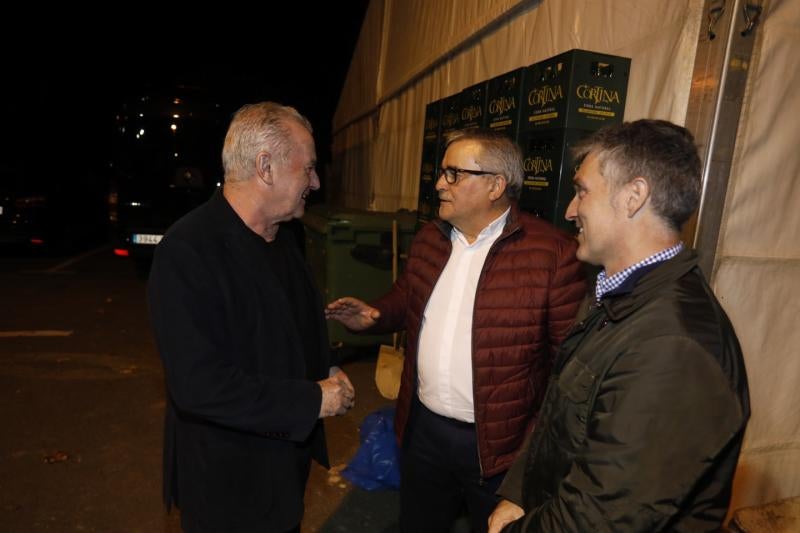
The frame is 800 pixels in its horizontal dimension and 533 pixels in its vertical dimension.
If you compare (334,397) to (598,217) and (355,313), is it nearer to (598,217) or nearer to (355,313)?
(355,313)

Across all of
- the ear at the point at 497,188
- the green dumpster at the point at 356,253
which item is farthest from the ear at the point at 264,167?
the green dumpster at the point at 356,253

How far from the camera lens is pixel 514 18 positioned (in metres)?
4.31

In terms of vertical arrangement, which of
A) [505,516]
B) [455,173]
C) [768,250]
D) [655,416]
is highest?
[455,173]

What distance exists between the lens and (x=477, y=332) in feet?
6.55

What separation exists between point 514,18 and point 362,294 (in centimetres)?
272

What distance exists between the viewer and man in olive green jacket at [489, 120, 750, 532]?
42.1 inches

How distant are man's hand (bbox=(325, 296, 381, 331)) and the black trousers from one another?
16.3 inches

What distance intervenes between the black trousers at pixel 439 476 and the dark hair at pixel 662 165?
1139 millimetres

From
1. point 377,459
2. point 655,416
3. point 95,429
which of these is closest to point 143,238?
point 95,429

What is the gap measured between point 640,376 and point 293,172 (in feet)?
3.94

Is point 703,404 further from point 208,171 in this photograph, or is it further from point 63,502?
point 208,171

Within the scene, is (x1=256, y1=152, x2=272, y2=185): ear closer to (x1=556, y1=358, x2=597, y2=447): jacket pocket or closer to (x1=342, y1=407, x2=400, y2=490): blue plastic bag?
(x1=556, y1=358, x2=597, y2=447): jacket pocket

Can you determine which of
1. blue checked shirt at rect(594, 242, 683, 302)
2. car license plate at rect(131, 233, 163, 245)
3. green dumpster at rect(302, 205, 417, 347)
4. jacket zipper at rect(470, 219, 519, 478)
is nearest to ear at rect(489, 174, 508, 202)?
jacket zipper at rect(470, 219, 519, 478)

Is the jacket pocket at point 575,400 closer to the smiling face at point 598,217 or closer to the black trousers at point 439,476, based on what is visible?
the smiling face at point 598,217
